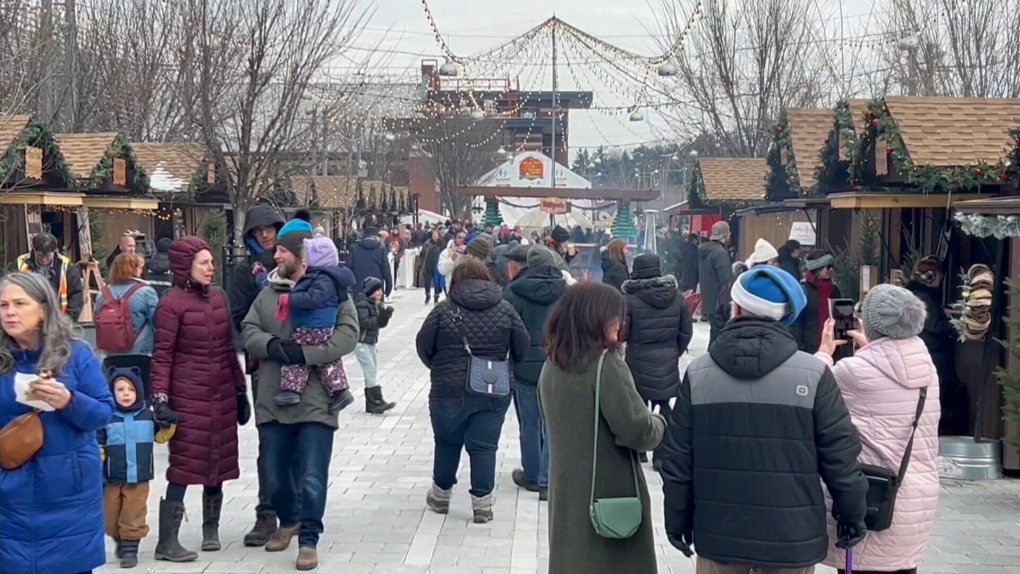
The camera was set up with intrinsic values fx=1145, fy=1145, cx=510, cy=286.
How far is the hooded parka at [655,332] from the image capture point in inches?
338

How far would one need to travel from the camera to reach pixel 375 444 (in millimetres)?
10188

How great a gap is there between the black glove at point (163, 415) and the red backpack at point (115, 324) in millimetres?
1654

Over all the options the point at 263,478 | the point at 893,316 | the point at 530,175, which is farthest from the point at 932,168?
the point at 530,175

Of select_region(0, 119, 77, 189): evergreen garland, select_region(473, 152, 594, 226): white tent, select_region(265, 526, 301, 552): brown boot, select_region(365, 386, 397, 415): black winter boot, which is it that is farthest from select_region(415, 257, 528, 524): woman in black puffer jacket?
select_region(473, 152, 594, 226): white tent

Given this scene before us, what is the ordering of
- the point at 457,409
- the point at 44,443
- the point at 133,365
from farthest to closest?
1. the point at 457,409
2. the point at 133,365
3. the point at 44,443

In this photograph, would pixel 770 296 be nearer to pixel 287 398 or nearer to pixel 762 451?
pixel 762 451

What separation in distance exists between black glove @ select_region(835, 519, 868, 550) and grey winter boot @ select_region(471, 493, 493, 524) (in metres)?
3.44

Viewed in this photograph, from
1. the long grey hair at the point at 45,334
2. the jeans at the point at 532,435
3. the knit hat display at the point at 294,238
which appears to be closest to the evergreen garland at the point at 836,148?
the jeans at the point at 532,435

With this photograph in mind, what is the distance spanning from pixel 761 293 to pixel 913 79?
20.3 m

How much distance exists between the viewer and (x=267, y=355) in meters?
6.21

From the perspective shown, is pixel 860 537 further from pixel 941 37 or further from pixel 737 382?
pixel 941 37

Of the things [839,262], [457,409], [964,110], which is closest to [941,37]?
[839,262]

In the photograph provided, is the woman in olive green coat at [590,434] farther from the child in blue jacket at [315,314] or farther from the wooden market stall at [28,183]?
the wooden market stall at [28,183]

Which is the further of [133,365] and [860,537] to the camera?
[133,365]
